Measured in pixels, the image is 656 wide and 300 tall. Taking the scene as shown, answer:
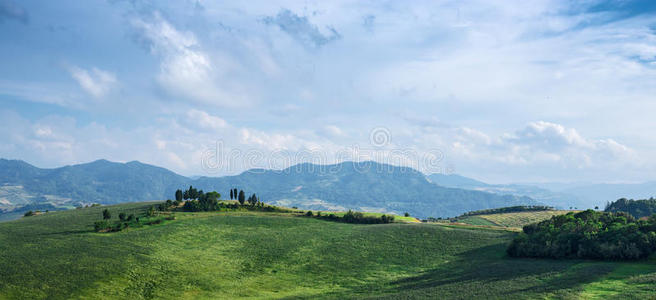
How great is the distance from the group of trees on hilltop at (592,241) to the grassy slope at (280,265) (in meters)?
3.73

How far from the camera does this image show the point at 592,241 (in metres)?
76.1

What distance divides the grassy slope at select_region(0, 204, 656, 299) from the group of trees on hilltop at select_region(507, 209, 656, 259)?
373 cm

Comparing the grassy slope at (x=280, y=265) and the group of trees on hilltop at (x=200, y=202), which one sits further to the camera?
the group of trees on hilltop at (x=200, y=202)

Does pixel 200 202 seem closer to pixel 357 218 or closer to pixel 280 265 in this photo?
pixel 357 218

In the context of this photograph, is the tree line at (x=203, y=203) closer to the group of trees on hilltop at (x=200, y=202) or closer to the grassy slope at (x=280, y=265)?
the group of trees on hilltop at (x=200, y=202)

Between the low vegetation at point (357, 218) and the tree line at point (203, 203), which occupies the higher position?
the tree line at point (203, 203)

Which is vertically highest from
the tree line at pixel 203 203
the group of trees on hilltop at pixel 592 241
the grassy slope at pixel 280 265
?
the tree line at pixel 203 203

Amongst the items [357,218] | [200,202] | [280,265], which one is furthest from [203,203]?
[280,265]

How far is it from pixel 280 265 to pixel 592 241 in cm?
6155

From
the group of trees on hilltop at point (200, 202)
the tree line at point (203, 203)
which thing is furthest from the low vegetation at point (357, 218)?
the group of trees on hilltop at point (200, 202)

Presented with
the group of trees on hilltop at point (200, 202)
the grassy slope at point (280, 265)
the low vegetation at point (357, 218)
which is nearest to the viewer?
the grassy slope at point (280, 265)

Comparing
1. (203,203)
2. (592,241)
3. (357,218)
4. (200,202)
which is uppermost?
(200,202)

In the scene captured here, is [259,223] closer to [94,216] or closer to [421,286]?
[94,216]

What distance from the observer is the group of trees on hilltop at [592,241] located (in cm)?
7100
